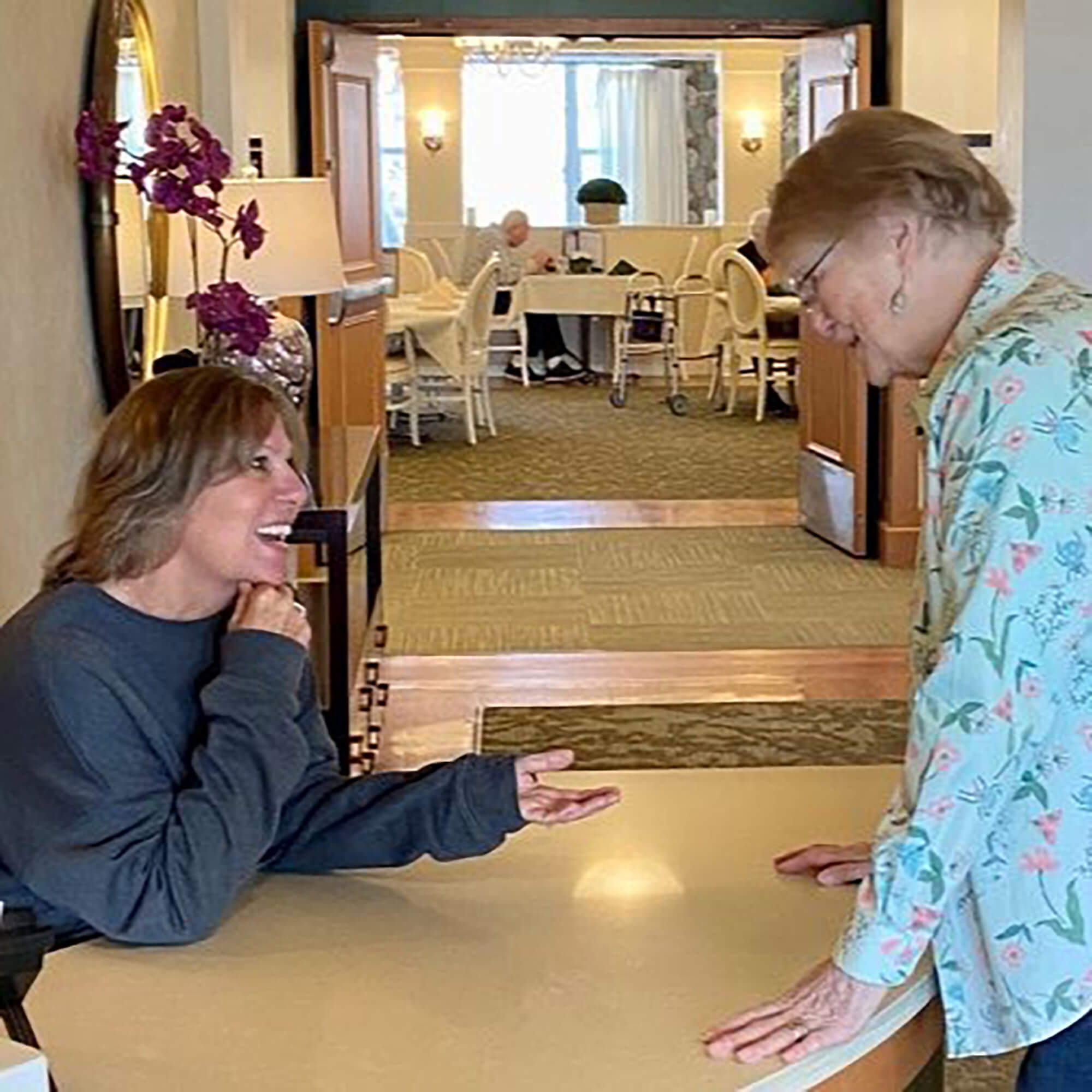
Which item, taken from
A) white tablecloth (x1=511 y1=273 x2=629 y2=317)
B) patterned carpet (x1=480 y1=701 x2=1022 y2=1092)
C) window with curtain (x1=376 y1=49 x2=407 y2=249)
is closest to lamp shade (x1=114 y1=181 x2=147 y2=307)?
patterned carpet (x1=480 y1=701 x2=1022 y2=1092)

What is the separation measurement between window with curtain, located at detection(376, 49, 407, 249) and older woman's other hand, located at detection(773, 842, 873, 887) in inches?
573

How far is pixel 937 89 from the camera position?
744cm

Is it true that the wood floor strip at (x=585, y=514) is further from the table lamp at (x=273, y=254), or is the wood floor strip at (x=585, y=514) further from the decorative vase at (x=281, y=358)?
the table lamp at (x=273, y=254)

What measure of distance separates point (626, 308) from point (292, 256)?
9.69 m

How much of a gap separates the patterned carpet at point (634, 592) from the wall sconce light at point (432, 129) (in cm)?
859

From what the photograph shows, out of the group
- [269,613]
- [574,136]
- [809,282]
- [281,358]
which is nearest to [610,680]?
[281,358]

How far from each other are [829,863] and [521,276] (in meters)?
13.2

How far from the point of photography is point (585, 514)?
882 cm

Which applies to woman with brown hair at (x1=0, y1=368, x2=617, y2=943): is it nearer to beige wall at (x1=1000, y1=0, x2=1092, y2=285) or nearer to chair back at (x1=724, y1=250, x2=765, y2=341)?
beige wall at (x1=1000, y1=0, x2=1092, y2=285)

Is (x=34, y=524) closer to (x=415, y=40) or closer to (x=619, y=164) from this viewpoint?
(x=415, y=40)

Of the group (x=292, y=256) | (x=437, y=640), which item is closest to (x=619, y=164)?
(x=437, y=640)

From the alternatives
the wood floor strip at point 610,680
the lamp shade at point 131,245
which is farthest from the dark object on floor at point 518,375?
the lamp shade at point 131,245

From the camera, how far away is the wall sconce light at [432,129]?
53.0ft

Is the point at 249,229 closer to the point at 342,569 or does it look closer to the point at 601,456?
the point at 342,569
